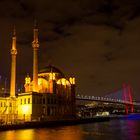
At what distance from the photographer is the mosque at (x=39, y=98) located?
2371 inches

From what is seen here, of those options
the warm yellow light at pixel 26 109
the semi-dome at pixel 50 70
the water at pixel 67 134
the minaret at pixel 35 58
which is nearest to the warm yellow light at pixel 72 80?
the semi-dome at pixel 50 70

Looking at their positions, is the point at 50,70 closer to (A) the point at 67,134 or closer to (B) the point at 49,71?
(B) the point at 49,71

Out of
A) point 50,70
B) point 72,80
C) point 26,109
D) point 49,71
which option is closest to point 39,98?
point 26,109

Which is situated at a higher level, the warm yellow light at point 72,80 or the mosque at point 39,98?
the warm yellow light at point 72,80

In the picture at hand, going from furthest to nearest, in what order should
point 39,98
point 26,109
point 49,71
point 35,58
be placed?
1. point 49,71
2. point 35,58
3. point 39,98
4. point 26,109

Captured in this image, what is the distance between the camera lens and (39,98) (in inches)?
2416

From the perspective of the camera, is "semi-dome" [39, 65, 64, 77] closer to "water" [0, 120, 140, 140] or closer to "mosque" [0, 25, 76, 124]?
"mosque" [0, 25, 76, 124]

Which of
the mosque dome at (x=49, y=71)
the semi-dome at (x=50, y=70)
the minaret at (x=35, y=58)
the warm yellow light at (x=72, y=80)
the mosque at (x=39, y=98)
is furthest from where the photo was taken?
the warm yellow light at (x=72, y=80)

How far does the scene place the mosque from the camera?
6022cm

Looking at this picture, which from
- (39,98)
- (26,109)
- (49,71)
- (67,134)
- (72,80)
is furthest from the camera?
(72,80)

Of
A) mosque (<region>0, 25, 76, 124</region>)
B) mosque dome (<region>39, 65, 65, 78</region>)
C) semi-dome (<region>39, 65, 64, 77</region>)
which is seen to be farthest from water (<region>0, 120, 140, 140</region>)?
semi-dome (<region>39, 65, 64, 77</region>)

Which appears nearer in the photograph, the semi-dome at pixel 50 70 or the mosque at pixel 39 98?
the mosque at pixel 39 98

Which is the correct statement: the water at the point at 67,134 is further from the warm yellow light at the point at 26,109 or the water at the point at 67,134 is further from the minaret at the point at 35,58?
the minaret at the point at 35,58

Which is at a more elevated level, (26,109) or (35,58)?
(35,58)
